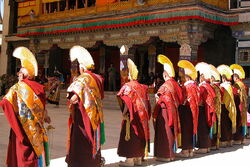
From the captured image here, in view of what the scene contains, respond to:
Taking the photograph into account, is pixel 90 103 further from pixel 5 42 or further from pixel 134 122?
pixel 5 42

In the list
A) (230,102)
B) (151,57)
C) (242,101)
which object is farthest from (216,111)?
(151,57)

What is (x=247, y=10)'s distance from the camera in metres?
16.2

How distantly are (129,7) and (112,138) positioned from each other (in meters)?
10.1

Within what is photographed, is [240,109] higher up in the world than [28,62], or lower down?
lower down

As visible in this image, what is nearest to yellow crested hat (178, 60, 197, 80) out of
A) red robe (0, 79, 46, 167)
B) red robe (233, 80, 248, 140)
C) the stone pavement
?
the stone pavement

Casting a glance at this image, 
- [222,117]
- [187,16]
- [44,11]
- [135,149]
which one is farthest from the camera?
[44,11]

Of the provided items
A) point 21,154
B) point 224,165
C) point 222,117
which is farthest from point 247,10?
point 21,154

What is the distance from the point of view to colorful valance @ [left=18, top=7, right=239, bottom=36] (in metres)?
15.7

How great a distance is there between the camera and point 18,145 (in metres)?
4.62

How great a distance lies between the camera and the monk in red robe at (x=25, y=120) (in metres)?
4.57

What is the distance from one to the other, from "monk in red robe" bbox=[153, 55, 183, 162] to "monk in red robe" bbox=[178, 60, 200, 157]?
0.41 meters

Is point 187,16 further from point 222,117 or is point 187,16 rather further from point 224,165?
point 224,165

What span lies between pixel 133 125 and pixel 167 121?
752 mm

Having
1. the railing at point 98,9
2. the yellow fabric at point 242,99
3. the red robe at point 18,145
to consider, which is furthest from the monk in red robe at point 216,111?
the railing at point 98,9
